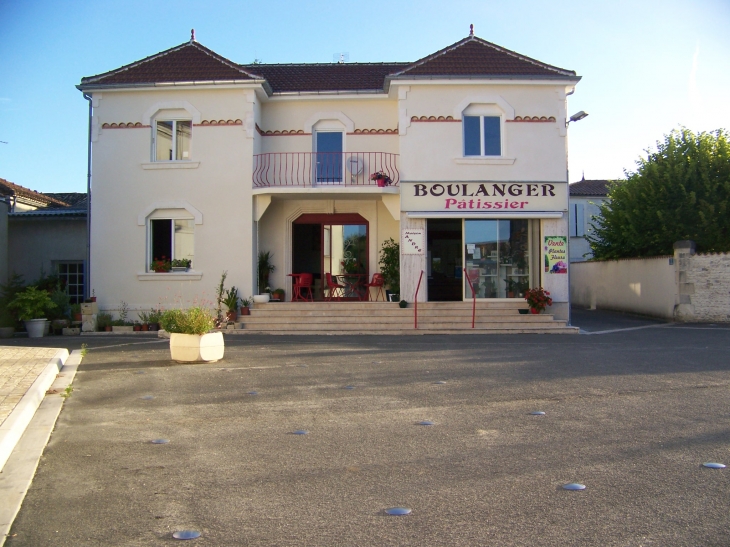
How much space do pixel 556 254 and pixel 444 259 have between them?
3.79 metres

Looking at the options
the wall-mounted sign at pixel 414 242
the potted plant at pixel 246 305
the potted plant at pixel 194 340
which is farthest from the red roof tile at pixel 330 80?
the potted plant at pixel 194 340

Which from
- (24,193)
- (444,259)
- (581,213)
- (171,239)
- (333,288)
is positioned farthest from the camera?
(581,213)

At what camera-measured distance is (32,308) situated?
16.3 metres

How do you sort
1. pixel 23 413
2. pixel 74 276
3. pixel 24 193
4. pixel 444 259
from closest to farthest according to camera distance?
pixel 23 413
pixel 444 259
pixel 74 276
pixel 24 193

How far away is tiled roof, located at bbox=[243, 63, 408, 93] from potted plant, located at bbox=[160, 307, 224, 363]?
373 inches

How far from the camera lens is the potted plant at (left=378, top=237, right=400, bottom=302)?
17.8m

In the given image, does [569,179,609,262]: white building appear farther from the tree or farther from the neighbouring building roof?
the neighbouring building roof

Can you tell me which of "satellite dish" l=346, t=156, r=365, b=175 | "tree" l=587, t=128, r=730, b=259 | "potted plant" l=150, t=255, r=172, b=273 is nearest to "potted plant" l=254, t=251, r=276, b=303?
"potted plant" l=150, t=255, r=172, b=273

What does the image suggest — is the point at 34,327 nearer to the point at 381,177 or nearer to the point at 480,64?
the point at 381,177

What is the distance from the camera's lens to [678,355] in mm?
11219

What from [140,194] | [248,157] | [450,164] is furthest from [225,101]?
[450,164]

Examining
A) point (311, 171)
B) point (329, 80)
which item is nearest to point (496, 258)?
point (311, 171)

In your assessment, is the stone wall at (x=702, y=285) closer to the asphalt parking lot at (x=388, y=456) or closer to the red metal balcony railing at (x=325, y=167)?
the red metal balcony railing at (x=325, y=167)

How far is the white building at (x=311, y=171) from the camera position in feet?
56.4
